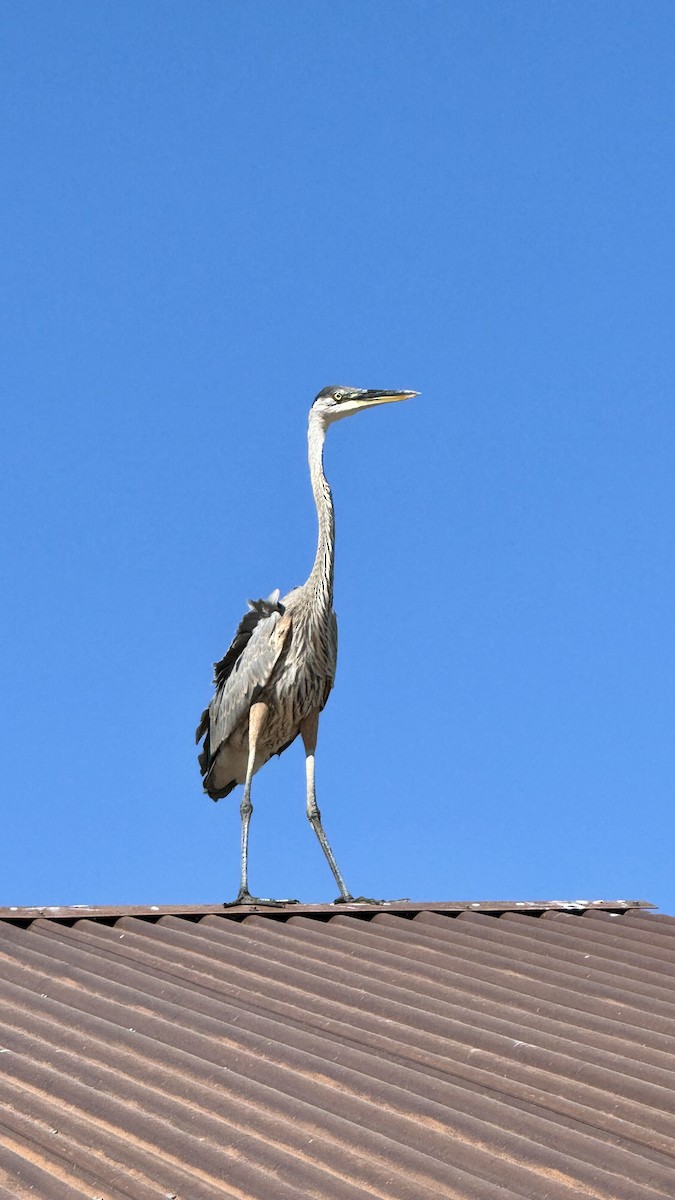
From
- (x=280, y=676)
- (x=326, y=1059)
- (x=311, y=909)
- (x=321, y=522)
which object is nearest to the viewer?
(x=326, y=1059)

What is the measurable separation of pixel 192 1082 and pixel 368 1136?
2.33 ft

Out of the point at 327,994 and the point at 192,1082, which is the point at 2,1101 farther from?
the point at 327,994

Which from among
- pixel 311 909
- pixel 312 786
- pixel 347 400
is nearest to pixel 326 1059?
pixel 311 909

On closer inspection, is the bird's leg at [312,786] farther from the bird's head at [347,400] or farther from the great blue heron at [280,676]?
the bird's head at [347,400]

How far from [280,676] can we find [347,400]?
2194 millimetres

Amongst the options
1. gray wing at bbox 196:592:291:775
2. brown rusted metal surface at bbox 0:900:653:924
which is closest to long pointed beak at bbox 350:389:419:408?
gray wing at bbox 196:592:291:775

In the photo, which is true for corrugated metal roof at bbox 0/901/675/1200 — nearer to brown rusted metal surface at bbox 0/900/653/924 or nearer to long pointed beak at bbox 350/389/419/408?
brown rusted metal surface at bbox 0/900/653/924

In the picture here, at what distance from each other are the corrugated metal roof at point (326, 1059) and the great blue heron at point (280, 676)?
2485mm

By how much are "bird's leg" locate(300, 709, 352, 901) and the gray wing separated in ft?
1.46

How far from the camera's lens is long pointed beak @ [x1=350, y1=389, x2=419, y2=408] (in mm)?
11461

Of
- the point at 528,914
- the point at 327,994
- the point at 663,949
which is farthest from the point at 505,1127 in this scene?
the point at 528,914

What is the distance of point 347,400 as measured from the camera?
1146cm

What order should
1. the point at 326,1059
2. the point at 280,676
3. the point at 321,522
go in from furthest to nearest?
the point at 321,522
the point at 280,676
the point at 326,1059

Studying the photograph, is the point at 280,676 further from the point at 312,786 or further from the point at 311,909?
the point at 311,909
